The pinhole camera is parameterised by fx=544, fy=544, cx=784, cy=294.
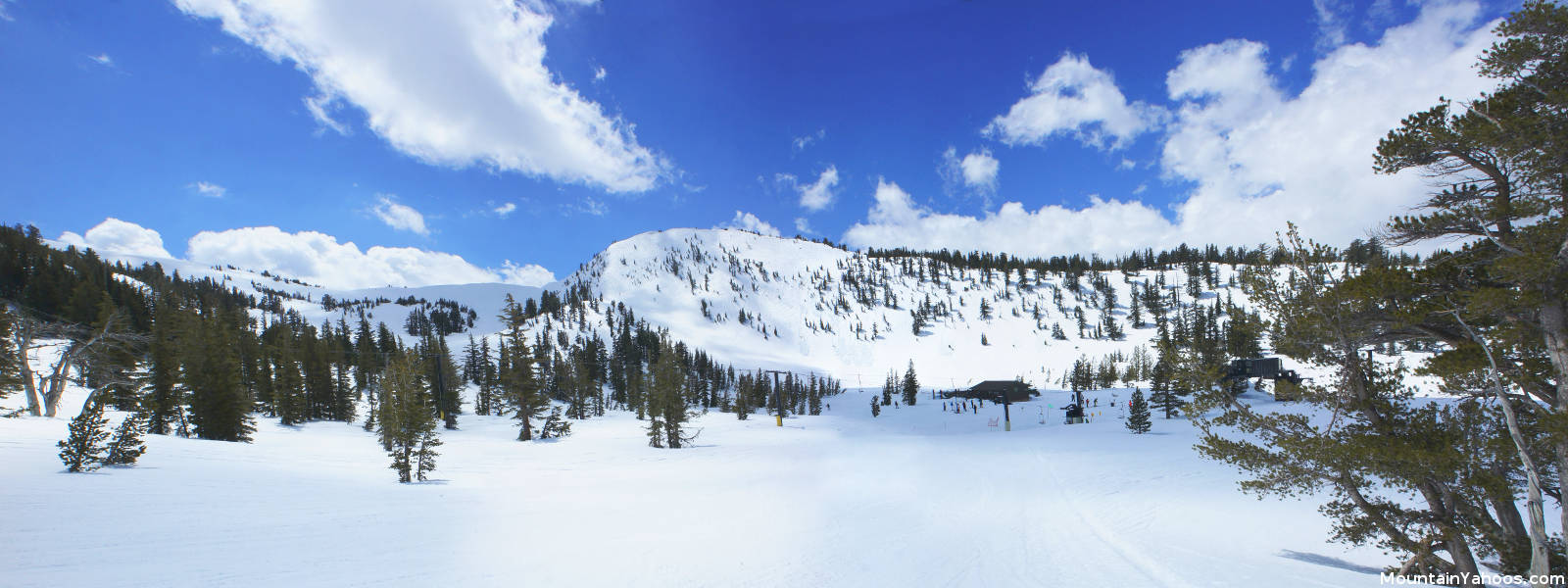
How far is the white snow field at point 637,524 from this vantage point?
27.2 ft

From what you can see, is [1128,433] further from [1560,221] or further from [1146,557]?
[1560,221]

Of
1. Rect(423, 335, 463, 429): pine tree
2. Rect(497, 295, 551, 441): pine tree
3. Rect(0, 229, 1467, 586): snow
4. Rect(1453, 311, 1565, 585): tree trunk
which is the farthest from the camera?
Rect(423, 335, 463, 429): pine tree

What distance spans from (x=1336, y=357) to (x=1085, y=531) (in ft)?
22.5

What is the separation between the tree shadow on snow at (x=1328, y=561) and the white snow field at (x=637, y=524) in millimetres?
89

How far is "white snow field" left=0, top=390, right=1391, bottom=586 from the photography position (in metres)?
8.28

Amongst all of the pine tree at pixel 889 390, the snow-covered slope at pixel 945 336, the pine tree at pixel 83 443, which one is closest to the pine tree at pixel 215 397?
the pine tree at pixel 83 443

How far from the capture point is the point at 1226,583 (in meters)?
9.66

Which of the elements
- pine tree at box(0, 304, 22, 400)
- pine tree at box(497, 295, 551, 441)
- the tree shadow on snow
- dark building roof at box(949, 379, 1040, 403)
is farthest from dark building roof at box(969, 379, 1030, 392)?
pine tree at box(0, 304, 22, 400)

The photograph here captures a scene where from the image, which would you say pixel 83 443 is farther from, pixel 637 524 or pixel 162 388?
pixel 162 388

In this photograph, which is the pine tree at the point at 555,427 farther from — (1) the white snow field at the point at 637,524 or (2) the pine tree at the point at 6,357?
(2) the pine tree at the point at 6,357

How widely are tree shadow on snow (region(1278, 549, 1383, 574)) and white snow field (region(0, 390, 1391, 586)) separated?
89mm

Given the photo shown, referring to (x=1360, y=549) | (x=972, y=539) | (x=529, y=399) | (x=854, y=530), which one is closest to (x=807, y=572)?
(x=854, y=530)

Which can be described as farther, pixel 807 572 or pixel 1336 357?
pixel 807 572

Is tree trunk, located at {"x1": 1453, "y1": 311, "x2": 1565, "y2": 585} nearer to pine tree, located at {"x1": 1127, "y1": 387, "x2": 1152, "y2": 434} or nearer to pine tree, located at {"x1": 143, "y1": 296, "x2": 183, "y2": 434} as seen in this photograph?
pine tree, located at {"x1": 1127, "y1": 387, "x2": 1152, "y2": 434}
